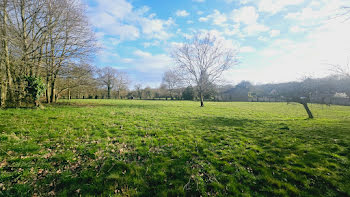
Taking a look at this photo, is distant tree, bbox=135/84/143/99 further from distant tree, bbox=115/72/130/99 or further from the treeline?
the treeline

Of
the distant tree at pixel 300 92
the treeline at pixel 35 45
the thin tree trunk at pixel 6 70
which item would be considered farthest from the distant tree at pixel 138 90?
the distant tree at pixel 300 92

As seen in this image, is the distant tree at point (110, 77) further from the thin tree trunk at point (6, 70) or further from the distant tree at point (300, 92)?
the distant tree at point (300, 92)

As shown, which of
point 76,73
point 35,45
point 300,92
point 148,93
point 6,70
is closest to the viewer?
point 6,70

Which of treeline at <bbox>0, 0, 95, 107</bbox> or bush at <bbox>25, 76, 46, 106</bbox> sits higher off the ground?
treeline at <bbox>0, 0, 95, 107</bbox>

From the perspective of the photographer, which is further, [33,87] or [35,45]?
[35,45]

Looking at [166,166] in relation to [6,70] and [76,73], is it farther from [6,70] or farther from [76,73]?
[76,73]

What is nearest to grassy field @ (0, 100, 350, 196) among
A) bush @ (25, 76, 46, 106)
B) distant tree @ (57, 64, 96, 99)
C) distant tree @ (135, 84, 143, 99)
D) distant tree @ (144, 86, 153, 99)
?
bush @ (25, 76, 46, 106)

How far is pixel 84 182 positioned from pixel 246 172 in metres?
4.06

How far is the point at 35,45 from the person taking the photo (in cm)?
1325

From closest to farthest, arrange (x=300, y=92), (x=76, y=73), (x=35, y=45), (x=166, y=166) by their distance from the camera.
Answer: (x=166, y=166) < (x=300, y=92) < (x=35, y=45) < (x=76, y=73)

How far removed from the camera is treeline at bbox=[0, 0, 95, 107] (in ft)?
35.7

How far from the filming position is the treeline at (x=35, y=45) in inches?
428

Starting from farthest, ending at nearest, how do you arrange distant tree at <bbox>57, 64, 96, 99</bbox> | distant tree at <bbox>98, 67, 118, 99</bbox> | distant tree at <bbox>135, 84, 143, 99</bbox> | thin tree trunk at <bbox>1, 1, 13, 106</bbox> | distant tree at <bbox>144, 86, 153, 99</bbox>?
distant tree at <bbox>135, 84, 143, 99</bbox> → distant tree at <bbox>144, 86, 153, 99</bbox> → distant tree at <bbox>98, 67, 118, 99</bbox> → distant tree at <bbox>57, 64, 96, 99</bbox> → thin tree trunk at <bbox>1, 1, 13, 106</bbox>

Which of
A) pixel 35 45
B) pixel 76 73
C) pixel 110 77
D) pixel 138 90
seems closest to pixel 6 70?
pixel 35 45
